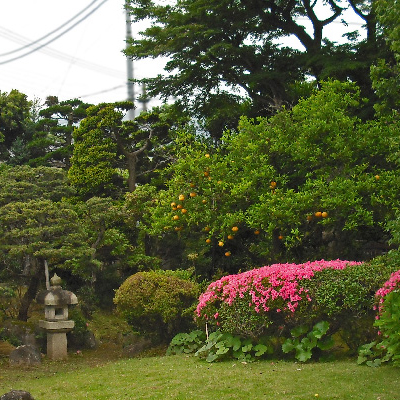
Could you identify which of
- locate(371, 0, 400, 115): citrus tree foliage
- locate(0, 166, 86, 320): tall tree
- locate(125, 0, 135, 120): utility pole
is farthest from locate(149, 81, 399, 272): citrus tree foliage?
locate(125, 0, 135, 120): utility pole

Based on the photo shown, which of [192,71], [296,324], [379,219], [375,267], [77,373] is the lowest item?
[77,373]

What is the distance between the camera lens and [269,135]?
11.0 m

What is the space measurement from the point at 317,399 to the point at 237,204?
551 centimetres

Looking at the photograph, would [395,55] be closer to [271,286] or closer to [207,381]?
[271,286]

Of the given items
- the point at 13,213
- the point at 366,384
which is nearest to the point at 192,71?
the point at 13,213

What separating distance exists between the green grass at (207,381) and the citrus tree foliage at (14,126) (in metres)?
10.2

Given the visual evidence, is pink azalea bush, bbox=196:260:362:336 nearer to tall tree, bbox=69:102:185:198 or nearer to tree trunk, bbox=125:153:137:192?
tall tree, bbox=69:102:185:198

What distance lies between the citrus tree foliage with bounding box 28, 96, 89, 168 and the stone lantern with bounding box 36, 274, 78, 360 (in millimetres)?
7954

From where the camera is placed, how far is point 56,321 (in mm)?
10664

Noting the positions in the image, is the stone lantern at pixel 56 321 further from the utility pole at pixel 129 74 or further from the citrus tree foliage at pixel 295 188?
the utility pole at pixel 129 74

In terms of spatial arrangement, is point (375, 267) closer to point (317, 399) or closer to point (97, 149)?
point (317, 399)

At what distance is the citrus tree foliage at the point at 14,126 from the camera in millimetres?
18141

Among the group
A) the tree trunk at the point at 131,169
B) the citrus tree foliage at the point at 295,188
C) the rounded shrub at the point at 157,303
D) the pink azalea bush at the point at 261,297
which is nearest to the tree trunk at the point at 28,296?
the rounded shrub at the point at 157,303

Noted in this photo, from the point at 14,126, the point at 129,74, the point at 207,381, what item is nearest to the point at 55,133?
the point at 14,126
